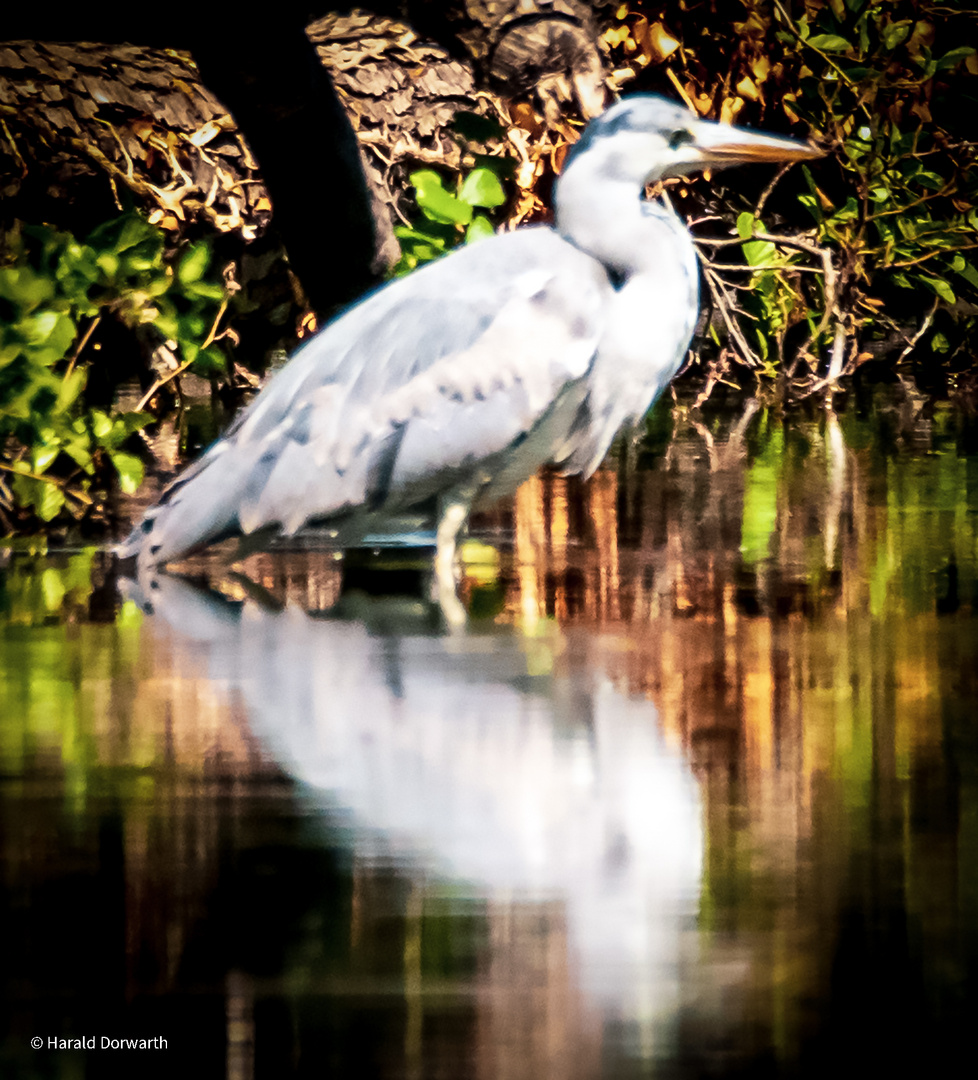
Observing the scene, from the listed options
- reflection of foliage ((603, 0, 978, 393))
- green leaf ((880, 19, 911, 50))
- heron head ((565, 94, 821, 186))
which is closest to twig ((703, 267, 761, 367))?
reflection of foliage ((603, 0, 978, 393))

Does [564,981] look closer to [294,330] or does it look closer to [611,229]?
[611,229]

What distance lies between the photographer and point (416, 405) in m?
4.20

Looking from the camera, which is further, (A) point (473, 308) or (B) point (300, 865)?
(A) point (473, 308)

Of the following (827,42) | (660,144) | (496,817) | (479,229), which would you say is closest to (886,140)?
(827,42)

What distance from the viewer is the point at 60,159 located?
8.34 meters

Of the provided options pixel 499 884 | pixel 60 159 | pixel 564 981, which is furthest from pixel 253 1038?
pixel 60 159

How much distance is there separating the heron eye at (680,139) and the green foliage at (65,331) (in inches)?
49.2

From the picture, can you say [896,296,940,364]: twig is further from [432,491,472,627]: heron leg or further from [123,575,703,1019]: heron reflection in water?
[123,575,703,1019]: heron reflection in water

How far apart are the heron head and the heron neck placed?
0.04 metres

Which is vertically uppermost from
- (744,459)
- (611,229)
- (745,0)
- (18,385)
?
(745,0)

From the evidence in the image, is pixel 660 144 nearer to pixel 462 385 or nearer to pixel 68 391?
pixel 462 385

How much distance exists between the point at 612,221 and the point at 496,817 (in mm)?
2238

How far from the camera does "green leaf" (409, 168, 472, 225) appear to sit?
6793 mm

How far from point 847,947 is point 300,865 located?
2.22ft
